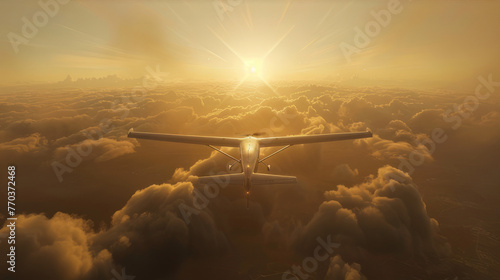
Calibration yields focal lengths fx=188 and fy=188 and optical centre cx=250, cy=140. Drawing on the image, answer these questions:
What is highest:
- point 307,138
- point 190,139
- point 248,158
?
point 190,139

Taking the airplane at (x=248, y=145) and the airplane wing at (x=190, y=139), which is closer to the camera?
the airplane at (x=248, y=145)

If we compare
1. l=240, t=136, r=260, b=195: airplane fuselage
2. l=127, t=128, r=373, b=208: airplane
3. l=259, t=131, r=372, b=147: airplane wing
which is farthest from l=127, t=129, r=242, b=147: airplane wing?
l=259, t=131, r=372, b=147: airplane wing

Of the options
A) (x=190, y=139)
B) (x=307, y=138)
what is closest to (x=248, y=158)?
(x=190, y=139)

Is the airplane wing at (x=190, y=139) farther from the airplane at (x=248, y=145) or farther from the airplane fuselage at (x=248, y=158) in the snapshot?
the airplane fuselage at (x=248, y=158)

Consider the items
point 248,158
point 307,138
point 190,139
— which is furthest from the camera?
point 307,138

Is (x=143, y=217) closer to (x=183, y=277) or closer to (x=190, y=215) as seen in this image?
(x=190, y=215)

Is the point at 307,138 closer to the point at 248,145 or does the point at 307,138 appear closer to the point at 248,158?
the point at 248,145

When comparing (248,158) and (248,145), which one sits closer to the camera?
(248,158)

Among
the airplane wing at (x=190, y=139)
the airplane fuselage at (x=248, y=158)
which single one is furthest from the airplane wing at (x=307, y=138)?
the airplane wing at (x=190, y=139)

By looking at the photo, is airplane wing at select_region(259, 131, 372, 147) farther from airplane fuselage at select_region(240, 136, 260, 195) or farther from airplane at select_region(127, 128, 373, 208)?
airplane fuselage at select_region(240, 136, 260, 195)
